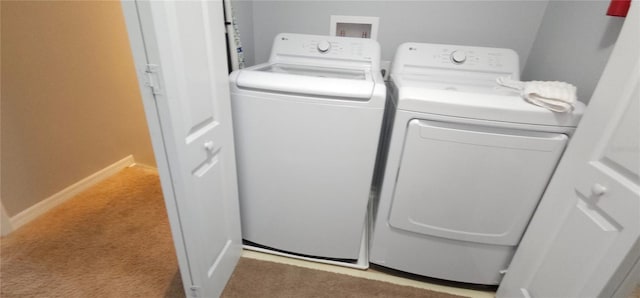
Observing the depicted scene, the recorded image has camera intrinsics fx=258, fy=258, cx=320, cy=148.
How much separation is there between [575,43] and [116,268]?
254 centimetres

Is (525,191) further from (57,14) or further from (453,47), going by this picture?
(57,14)

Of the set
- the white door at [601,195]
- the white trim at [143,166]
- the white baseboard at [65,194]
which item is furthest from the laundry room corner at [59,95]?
the white door at [601,195]

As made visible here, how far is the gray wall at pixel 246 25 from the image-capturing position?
1.58 m

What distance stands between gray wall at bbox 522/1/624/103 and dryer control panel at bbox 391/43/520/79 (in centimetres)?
19

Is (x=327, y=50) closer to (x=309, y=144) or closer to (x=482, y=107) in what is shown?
(x=309, y=144)

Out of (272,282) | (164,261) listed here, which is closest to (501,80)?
(272,282)

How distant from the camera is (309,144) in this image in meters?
1.15

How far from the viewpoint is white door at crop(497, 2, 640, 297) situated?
28.0 inches

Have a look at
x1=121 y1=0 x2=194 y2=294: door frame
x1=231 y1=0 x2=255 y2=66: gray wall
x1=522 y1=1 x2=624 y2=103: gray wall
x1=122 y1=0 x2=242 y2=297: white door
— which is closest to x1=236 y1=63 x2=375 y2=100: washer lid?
x1=122 y1=0 x2=242 y2=297: white door

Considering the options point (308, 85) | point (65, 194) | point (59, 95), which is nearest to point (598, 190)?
point (308, 85)

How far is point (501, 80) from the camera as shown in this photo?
1.23 metres

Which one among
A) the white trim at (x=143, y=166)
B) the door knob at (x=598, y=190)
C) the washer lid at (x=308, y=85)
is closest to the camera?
the door knob at (x=598, y=190)

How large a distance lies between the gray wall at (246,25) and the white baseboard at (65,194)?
1.45m

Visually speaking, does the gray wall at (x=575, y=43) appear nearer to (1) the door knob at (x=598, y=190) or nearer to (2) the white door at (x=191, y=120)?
Answer: (1) the door knob at (x=598, y=190)
